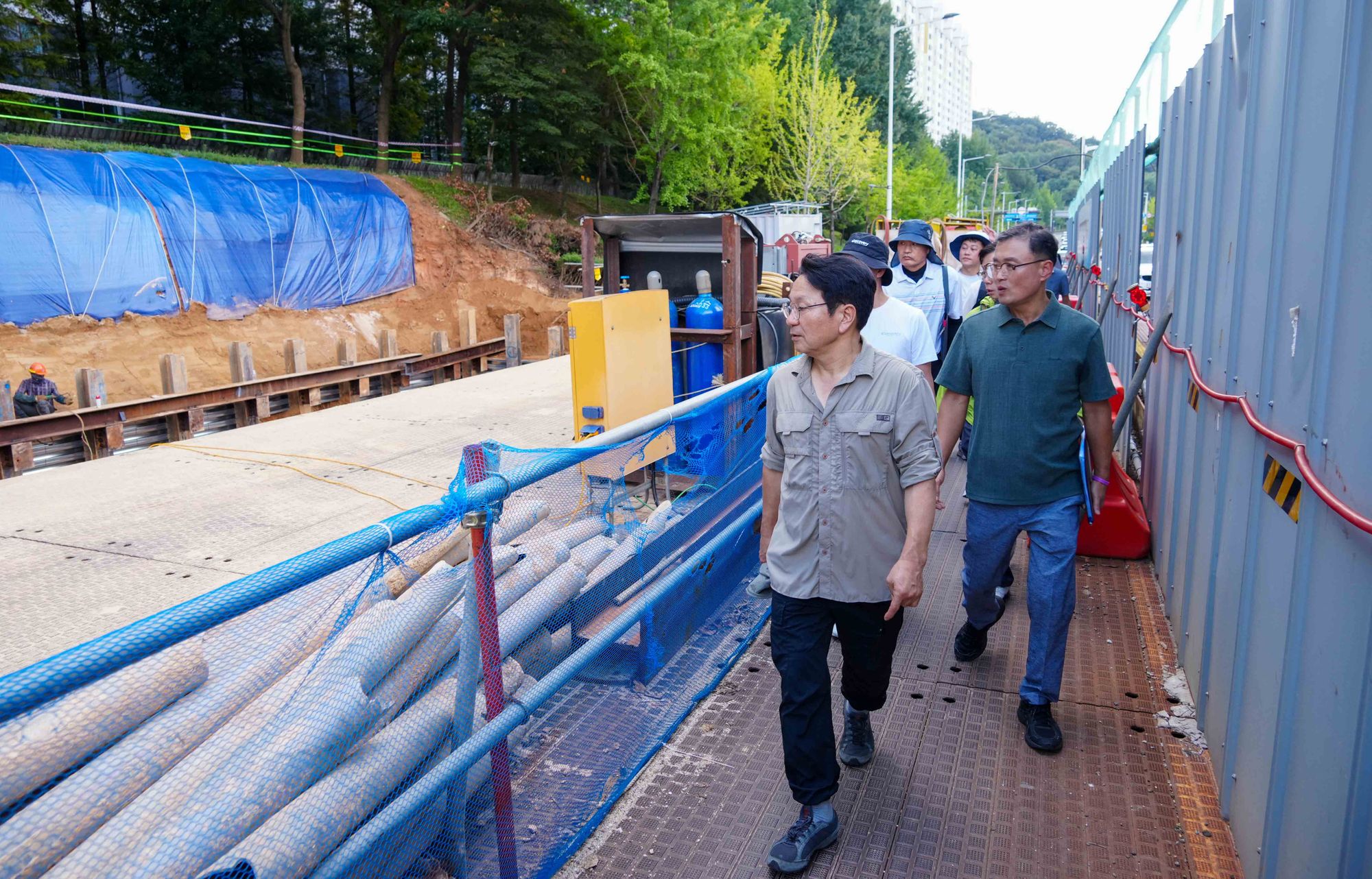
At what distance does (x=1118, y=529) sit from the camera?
5.73m

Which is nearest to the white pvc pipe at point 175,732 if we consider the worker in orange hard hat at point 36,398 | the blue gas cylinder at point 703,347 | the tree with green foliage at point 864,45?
the blue gas cylinder at point 703,347

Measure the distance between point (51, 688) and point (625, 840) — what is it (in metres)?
2.02

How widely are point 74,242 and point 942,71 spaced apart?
165318 millimetres

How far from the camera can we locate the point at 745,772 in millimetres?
3586

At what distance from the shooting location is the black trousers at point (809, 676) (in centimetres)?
301

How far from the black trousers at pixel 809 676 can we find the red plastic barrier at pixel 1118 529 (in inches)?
124

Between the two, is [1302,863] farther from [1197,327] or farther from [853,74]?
[853,74]

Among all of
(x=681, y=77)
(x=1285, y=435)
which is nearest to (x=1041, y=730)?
(x=1285, y=435)

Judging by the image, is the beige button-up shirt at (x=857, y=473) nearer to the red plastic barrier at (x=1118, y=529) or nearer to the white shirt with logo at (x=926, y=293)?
the red plastic barrier at (x=1118, y=529)

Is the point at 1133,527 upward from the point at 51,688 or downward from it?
downward

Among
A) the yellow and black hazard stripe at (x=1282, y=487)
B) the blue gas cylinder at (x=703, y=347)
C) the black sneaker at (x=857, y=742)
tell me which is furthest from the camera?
the blue gas cylinder at (x=703, y=347)

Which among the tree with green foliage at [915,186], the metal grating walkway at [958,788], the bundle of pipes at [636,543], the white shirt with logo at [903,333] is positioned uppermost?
the tree with green foliage at [915,186]

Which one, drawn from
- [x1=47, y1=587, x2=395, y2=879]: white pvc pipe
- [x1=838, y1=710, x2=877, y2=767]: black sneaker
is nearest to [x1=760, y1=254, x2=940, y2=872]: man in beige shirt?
[x1=838, y1=710, x2=877, y2=767]: black sneaker

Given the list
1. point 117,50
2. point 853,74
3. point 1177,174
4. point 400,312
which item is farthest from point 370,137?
point 1177,174
